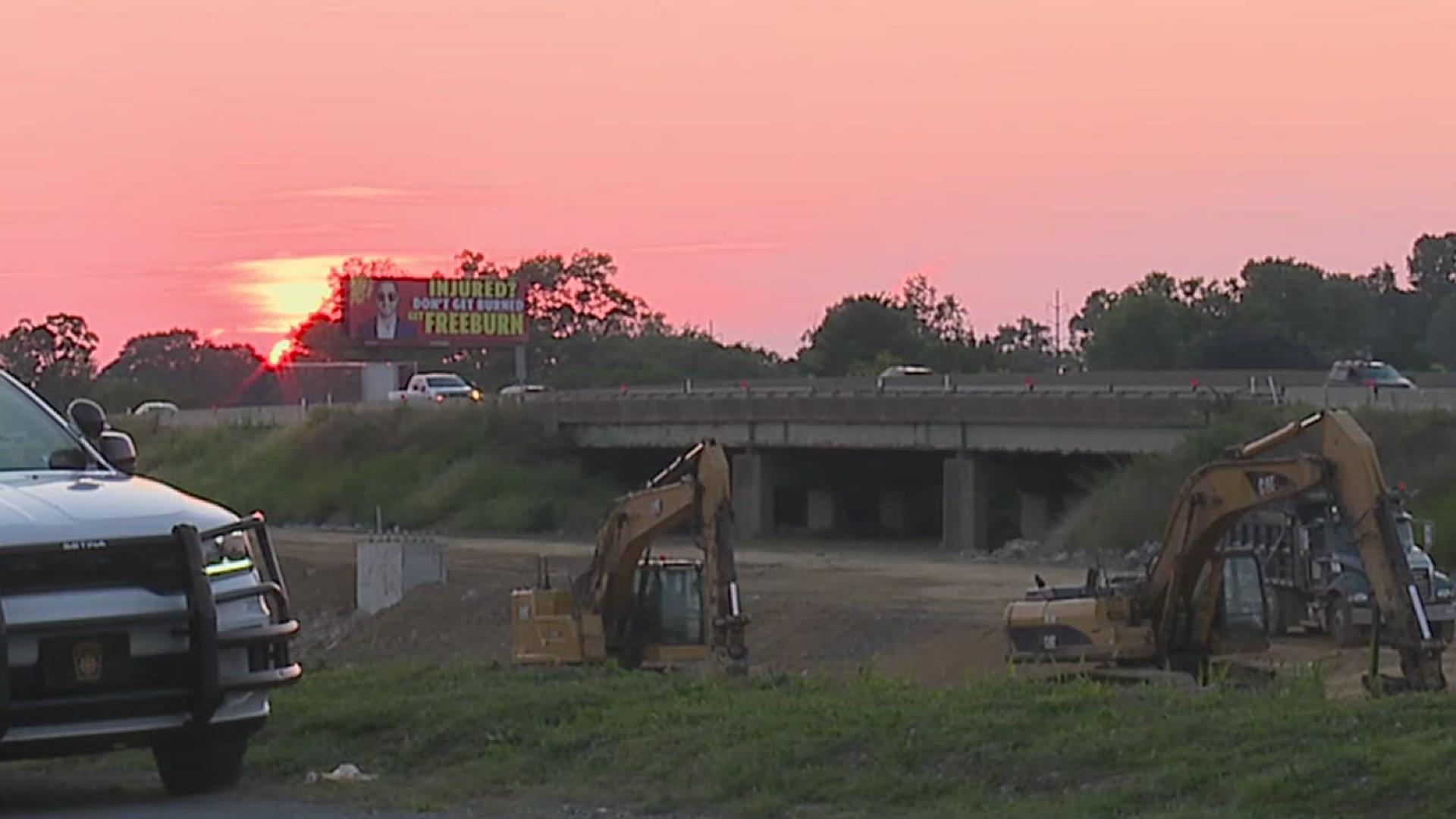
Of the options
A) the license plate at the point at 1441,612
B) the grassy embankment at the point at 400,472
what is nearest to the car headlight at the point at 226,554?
the license plate at the point at 1441,612

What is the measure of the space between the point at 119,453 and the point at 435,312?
10166 centimetres

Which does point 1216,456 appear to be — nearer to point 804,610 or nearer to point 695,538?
point 804,610

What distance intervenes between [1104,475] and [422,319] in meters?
63.2

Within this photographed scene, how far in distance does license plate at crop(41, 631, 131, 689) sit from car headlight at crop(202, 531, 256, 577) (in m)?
0.54

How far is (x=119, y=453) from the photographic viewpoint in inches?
533

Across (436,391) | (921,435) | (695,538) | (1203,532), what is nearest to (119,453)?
(695,538)

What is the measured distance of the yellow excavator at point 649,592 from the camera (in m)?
25.6

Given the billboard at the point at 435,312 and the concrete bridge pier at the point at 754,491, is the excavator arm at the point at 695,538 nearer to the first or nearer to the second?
the concrete bridge pier at the point at 754,491

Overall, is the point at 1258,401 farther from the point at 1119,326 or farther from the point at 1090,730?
the point at 1119,326

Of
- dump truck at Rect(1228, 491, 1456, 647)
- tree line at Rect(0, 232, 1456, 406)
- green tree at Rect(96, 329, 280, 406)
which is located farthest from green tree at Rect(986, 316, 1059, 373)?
dump truck at Rect(1228, 491, 1456, 647)

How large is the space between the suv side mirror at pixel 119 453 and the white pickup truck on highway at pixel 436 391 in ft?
228

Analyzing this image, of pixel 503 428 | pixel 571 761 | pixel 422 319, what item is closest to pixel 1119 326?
pixel 422 319

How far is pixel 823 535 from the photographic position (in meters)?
65.9

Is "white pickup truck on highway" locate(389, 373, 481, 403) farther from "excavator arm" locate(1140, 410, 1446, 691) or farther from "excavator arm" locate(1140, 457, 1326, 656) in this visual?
"excavator arm" locate(1140, 410, 1446, 691)
